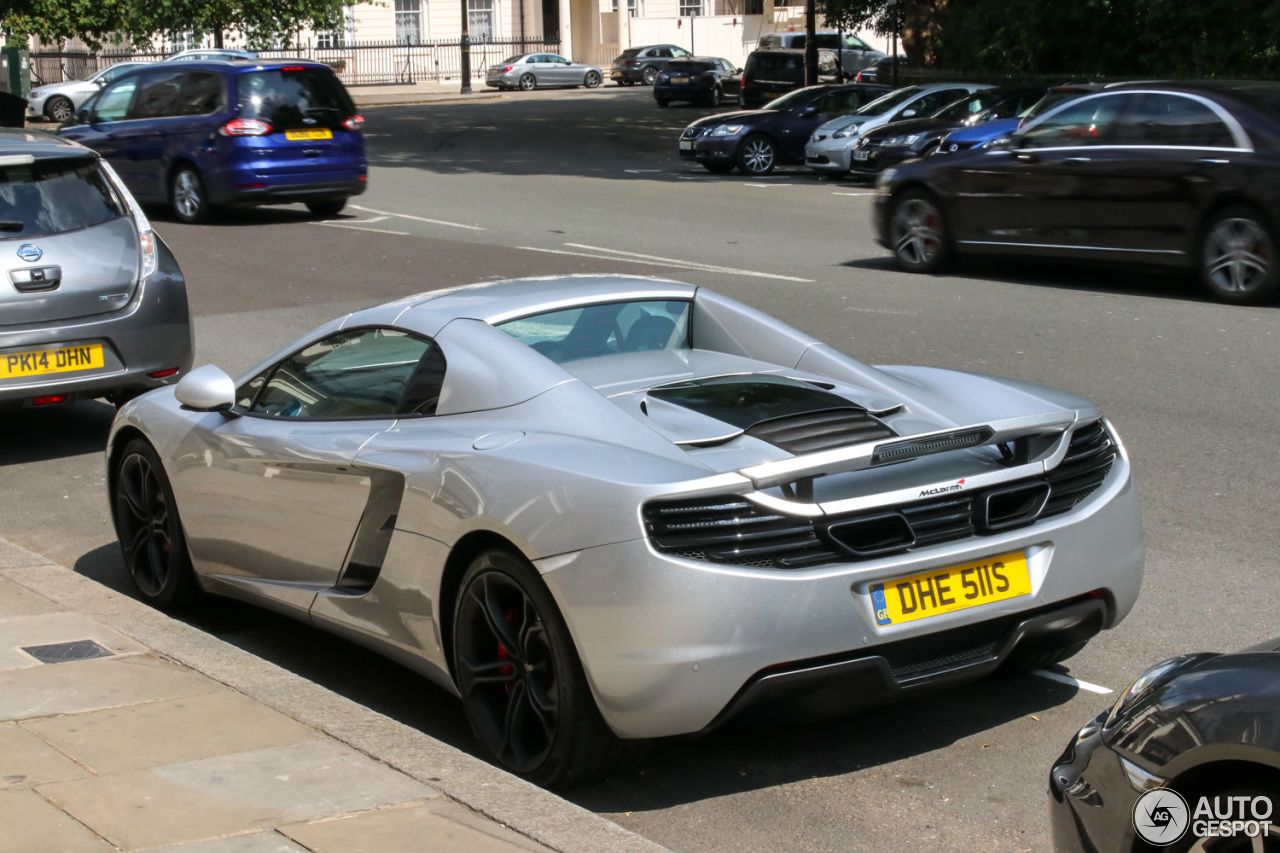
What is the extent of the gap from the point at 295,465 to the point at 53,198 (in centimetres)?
425

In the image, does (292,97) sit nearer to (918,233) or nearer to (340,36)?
(918,233)

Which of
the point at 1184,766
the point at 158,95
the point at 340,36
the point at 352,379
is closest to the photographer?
the point at 1184,766

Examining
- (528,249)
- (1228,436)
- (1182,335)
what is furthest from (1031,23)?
(1228,436)

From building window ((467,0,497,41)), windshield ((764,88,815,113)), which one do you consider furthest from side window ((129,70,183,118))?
building window ((467,0,497,41))

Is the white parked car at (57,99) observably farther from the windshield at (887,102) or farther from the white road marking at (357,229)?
the white road marking at (357,229)

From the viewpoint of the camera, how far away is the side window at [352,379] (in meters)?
4.77

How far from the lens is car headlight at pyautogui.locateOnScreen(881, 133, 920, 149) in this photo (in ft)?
70.9

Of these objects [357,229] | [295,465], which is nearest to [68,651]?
[295,465]

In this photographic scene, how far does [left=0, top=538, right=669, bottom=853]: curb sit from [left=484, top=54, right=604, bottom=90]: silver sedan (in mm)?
54165

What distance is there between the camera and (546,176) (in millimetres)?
23969

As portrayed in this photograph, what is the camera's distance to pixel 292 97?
18.3 m

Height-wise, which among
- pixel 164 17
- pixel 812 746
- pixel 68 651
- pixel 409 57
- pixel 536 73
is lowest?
pixel 812 746

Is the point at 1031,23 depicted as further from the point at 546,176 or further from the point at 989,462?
the point at 989,462

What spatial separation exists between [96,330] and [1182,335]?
6814mm
